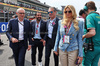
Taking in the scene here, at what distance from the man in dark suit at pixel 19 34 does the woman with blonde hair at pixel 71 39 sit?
1330 millimetres

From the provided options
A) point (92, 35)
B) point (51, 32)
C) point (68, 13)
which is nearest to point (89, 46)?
point (92, 35)

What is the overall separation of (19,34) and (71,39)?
1.59m

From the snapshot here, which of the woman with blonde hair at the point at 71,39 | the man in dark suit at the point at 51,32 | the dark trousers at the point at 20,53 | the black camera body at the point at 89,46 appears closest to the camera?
the woman with blonde hair at the point at 71,39

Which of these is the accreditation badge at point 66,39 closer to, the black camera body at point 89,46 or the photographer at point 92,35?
the photographer at point 92,35

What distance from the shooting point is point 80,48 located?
2.05m

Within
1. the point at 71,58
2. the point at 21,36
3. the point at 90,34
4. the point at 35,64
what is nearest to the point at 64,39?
the point at 71,58

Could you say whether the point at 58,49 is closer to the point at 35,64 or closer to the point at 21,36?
the point at 21,36

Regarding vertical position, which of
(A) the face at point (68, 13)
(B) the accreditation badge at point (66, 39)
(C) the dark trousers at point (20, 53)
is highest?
(A) the face at point (68, 13)

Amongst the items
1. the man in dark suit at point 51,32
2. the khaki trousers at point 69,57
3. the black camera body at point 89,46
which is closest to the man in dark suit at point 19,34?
the man in dark suit at point 51,32

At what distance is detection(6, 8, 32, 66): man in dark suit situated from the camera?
115 inches

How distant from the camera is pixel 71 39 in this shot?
2.07 m

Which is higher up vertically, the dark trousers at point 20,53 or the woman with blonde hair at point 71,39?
the woman with blonde hair at point 71,39

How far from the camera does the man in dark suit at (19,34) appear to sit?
2918 mm

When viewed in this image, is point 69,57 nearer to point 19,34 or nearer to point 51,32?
point 51,32
